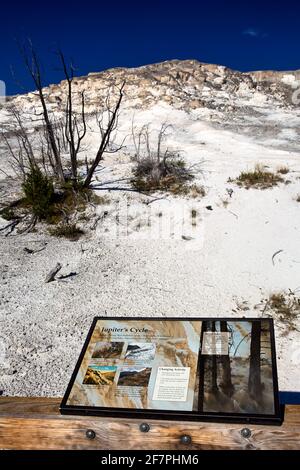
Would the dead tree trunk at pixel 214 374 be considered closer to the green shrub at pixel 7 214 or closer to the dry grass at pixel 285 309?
the dry grass at pixel 285 309

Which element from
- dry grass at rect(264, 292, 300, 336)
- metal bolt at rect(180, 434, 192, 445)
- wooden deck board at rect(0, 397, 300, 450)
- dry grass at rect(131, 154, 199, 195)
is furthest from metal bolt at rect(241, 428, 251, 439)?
dry grass at rect(131, 154, 199, 195)

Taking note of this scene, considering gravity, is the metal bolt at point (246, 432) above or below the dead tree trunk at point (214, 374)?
below

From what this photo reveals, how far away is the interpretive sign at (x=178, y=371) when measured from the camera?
2941 mm

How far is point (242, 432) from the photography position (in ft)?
9.26

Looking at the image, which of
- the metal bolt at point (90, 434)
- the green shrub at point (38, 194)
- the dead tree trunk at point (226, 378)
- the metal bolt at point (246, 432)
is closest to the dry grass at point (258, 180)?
the green shrub at point (38, 194)

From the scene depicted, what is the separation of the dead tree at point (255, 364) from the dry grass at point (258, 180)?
26.9 feet

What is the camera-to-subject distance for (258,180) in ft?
38.1

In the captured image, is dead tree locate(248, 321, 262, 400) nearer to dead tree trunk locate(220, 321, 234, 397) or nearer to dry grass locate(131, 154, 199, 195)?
dead tree trunk locate(220, 321, 234, 397)

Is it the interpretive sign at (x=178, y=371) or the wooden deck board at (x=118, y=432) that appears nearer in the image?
the wooden deck board at (x=118, y=432)

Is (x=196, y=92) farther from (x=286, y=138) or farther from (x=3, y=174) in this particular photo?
(x=3, y=174)

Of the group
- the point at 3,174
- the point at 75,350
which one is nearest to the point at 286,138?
the point at 3,174

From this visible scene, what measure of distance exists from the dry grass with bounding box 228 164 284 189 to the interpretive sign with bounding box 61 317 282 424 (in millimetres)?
8217

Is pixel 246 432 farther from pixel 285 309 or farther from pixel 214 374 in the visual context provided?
pixel 285 309

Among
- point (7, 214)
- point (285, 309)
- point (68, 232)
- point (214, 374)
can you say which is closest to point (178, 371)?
point (214, 374)
